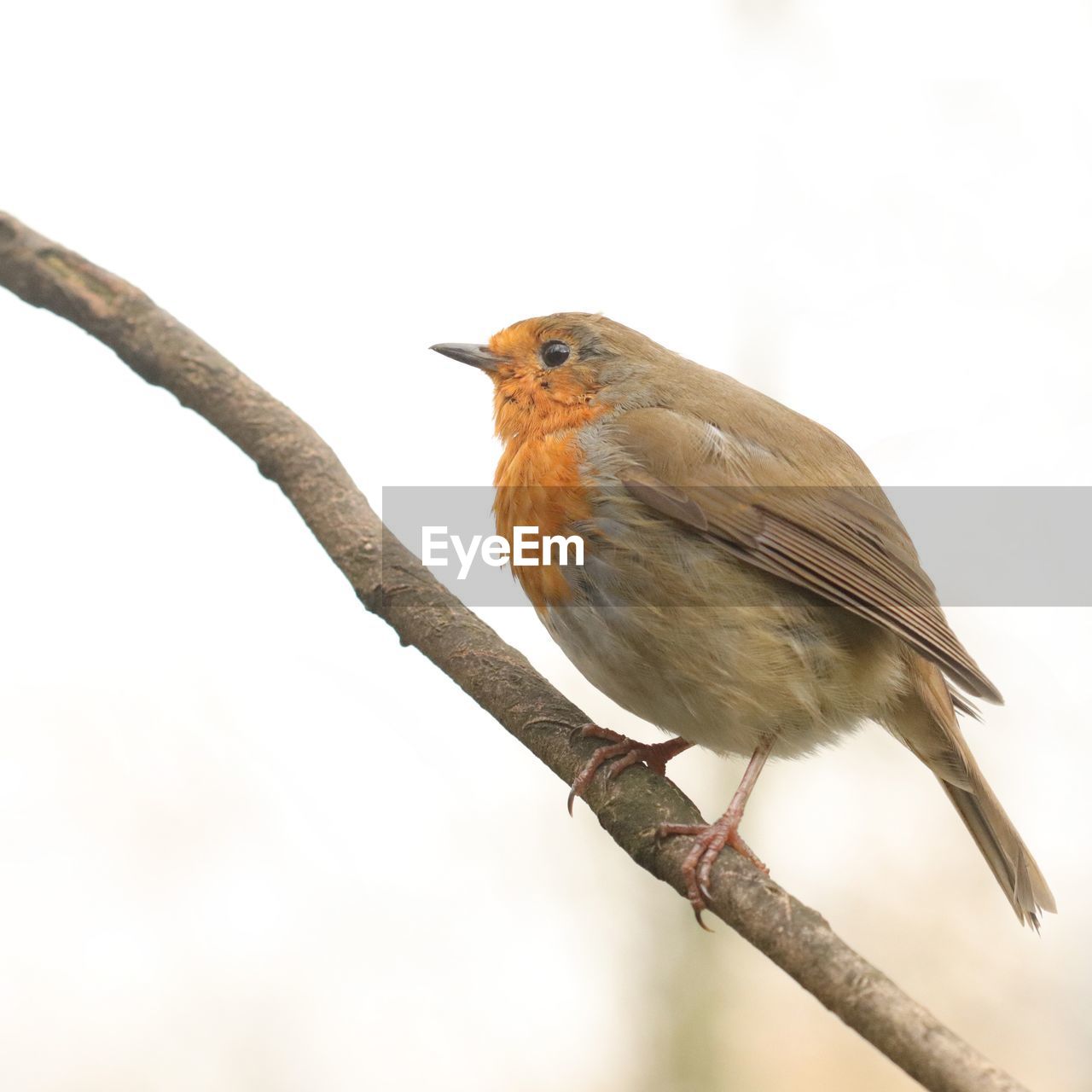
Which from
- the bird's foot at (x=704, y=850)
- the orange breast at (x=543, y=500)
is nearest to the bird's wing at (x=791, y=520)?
the orange breast at (x=543, y=500)

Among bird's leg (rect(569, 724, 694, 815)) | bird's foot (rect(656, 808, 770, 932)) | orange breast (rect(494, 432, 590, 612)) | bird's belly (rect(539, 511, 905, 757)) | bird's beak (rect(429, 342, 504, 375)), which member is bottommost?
bird's foot (rect(656, 808, 770, 932))

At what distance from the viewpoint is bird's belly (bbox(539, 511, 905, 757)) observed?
118 inches

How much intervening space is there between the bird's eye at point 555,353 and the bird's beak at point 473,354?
0.41ft

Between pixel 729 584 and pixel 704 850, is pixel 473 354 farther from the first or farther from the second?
pixel 704 850

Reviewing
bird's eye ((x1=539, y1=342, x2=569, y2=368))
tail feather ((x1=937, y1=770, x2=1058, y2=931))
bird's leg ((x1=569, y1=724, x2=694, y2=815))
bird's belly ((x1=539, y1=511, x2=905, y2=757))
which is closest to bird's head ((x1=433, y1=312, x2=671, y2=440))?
bird's eye ((x1=539, y1=342, x2=569, y2=368))

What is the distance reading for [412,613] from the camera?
2.95 m

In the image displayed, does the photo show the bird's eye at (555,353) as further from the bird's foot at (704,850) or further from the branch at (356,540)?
the bird's foot at (704,850)

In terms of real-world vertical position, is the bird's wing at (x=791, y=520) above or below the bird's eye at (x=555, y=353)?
below

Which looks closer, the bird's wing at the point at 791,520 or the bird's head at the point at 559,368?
the bird's wing at the point at 791,520

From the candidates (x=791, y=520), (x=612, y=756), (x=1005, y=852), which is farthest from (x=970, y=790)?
(x=612, y=756)

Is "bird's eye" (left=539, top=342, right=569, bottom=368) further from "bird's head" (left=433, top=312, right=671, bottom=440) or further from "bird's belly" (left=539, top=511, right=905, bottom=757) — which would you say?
"bird's belly" (left=539, top=511, right=905, bottom=757)

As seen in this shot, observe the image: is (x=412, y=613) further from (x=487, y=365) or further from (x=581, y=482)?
(x=487, y=365)

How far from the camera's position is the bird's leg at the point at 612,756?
279cm

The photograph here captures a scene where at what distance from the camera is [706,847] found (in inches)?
100
